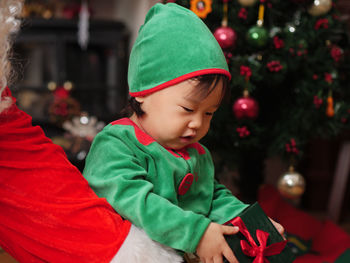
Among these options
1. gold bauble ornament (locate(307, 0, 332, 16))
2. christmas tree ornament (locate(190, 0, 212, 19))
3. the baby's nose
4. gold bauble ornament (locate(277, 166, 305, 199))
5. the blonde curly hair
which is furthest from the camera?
gold bauble ornament (locate(277, 166, 305, 199))

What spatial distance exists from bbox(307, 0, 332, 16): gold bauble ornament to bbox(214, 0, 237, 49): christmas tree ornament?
358 millimetres

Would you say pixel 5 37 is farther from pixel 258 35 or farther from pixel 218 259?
pixel 258 35

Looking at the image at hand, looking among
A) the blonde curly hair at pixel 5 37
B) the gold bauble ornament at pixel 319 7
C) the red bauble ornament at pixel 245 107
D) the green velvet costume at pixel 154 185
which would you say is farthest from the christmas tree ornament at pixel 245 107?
the blonde curly hair at pixel 5 37

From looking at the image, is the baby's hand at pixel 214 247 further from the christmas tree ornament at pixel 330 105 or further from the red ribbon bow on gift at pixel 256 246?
the christmas tree ornament at pixel 330 105

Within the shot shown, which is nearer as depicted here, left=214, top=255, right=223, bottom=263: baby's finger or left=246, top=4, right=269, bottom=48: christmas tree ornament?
left=214, top=255, right=223, bottom=263: baby's finger

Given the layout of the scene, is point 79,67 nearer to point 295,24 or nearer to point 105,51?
point 105,51

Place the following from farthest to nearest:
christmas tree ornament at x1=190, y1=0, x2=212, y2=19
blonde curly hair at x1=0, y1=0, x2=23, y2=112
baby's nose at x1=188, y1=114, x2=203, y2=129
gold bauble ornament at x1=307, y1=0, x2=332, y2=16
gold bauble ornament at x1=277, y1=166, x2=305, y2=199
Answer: gold bauble ornament at x1=277, y1=166, x2=305, y2=199 → gold bauble ornament at x1=307, y1=0, x2=332, y2=16 → christmas tree ornament at x1=190, y1=0, x2=212, y2=19 → baby's nose at x1=188, y1=114, x2=203, y2=129 → blonde curly hair at x1=0, y1=0, x2=23, y2=112

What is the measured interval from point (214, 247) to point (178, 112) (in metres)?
0.24

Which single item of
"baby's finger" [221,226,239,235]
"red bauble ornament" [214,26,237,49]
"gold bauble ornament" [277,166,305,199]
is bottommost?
"gold bauble ornament" [277,166,305,199]

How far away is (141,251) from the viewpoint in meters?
0.63

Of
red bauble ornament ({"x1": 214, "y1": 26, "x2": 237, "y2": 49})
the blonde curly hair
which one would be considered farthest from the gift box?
red bauble ornament ({"x1": 214, "y1": 26, "x2": 237, "y2": 49})

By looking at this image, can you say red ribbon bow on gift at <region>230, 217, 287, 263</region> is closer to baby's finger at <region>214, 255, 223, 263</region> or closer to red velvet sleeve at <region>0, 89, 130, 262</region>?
baby's finger at <region>214, 255, 223, 263</region>

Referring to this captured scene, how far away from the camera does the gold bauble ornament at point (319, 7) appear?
1.49m

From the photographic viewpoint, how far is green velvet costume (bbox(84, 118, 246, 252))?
2.10 feet
